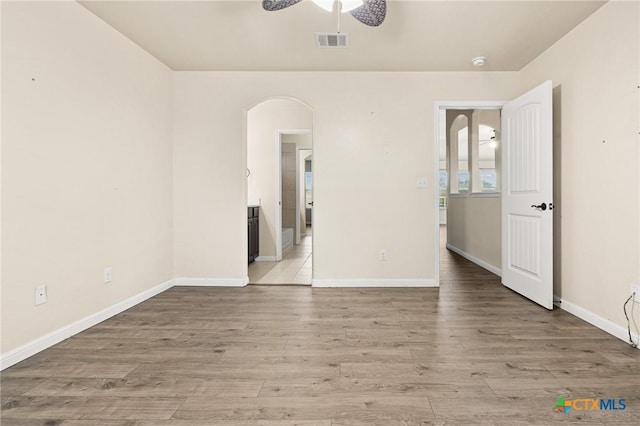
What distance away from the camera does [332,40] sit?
9.08 ft

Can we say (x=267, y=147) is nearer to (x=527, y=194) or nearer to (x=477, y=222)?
(x=477, y=222)

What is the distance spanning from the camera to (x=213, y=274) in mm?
3578

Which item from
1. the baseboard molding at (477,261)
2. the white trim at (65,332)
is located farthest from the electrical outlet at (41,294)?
the baseboard molding at (477,261)

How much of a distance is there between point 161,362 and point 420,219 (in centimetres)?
272

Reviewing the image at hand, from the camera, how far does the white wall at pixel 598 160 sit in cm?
210

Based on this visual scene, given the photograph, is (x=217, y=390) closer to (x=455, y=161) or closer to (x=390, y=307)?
(x=390, y=307)

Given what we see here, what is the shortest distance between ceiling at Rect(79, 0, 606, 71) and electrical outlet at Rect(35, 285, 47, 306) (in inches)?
79.0

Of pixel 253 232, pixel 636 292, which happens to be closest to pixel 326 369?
pixel 636 292

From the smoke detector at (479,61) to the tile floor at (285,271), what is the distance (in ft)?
9.46

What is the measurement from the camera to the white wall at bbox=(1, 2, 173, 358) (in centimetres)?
185

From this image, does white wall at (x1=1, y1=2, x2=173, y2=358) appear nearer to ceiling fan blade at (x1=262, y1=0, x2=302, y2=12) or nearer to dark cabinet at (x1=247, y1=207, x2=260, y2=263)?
ceiling fan blade at (x1=262, y1=0, x2=302, y2=12)

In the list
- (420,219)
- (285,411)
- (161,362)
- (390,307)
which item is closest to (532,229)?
(420,219)

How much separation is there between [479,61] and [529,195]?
4.55 ft

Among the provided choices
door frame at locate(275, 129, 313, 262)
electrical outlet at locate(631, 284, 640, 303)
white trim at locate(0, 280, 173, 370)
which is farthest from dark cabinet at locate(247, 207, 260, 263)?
electrical outlet at locate(631, 284, 640, 303)
